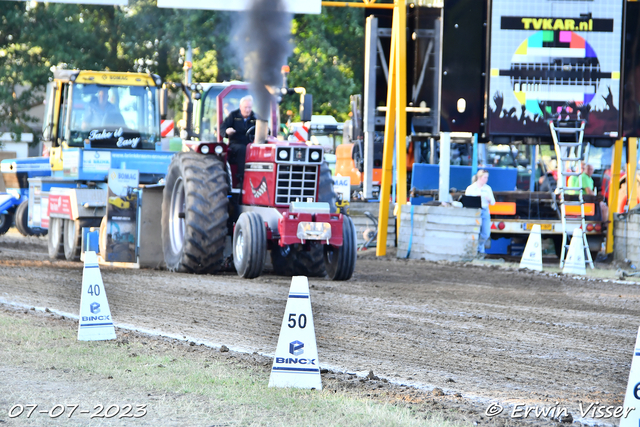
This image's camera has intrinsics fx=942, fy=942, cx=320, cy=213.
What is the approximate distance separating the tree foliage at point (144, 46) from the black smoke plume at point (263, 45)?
16.5 metres

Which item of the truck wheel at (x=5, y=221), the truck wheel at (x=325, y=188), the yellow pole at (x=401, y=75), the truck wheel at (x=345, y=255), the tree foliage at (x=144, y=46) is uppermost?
the tree foliage at (x=144, y=46)

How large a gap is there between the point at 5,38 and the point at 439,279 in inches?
997

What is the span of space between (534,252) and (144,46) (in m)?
23.2

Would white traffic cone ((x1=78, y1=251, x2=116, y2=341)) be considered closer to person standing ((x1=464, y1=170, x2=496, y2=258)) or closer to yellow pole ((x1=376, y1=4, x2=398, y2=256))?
person standing ((x1=464, y1=170, x2=496, y2=258))

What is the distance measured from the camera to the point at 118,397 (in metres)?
A: 5.39

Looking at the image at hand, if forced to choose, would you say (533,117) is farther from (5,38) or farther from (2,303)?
(5,38)

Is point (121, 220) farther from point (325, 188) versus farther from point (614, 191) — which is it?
point (614, 191)

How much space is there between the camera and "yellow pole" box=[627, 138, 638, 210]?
58.6 feet

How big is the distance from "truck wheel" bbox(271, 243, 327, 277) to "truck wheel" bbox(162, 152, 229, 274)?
90cm

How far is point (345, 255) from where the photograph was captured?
12.3 m

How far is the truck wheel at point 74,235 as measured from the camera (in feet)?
49.1

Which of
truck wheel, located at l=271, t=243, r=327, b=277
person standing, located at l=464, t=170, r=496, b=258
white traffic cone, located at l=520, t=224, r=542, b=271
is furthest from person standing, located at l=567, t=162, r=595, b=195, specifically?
truck wheel, located at l=271, t=243, r=327, b=277

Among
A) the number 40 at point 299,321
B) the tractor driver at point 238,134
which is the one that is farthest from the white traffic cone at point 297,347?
the tractor driver at point 238,134

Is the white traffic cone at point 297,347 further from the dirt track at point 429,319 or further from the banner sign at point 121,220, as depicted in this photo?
the banner sign at point 121,220
